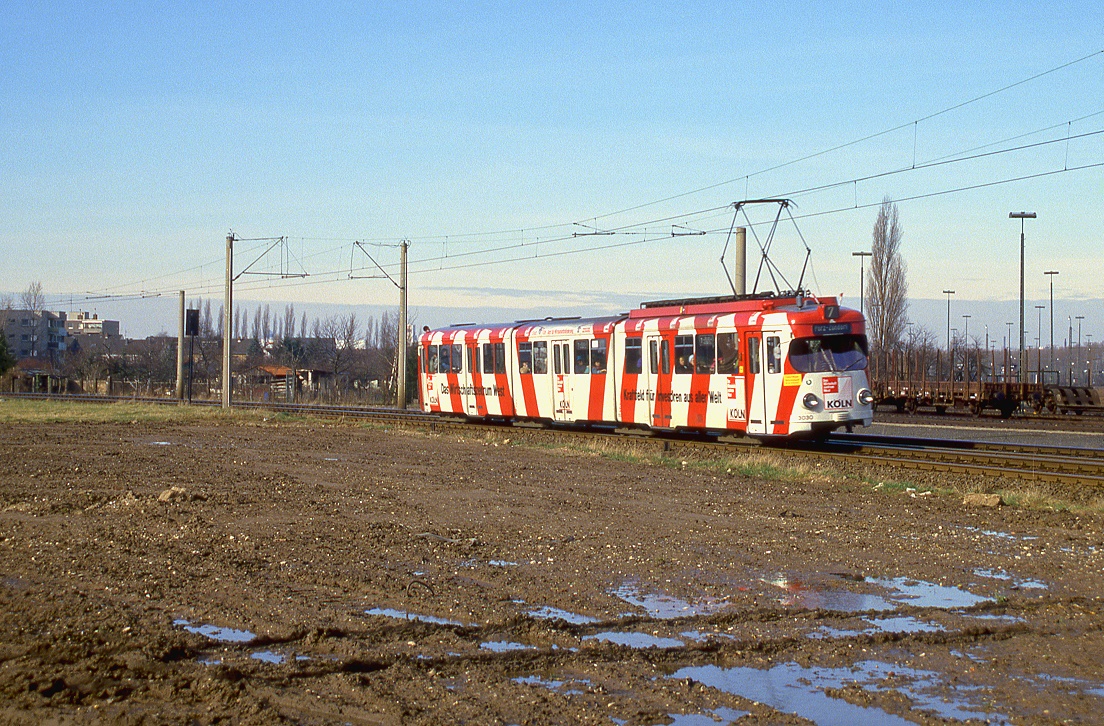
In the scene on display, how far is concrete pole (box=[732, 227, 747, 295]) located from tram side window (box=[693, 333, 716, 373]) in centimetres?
690

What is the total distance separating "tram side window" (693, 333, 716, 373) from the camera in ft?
81.7

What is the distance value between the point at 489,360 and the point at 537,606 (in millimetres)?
25473

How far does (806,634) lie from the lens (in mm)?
7605

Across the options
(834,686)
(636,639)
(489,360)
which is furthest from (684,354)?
(834,686)

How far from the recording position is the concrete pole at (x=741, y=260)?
3186cm

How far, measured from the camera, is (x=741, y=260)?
1255 inches

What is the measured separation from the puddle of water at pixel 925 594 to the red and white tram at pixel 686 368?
44.6ft

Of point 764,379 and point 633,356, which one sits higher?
point 633,356

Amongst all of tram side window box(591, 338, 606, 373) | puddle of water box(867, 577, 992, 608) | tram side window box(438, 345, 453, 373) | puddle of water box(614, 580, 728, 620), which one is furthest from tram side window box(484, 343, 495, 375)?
puddle of water box(614, 580, 728, 620)

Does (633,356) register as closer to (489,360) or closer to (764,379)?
(764,379)

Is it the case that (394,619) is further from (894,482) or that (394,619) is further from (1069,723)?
(894,482)

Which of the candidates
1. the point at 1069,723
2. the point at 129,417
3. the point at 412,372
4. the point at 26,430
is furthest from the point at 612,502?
the point at 412,372

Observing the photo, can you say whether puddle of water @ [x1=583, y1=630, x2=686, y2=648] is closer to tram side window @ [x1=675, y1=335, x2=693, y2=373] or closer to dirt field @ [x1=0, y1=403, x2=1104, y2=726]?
dirt field @ [x1=0, y1=403, x2=1104, y2=726]

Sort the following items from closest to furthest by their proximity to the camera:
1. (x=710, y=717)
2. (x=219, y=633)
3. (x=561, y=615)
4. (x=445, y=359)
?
(x=710, y=717)
(x=219, y=633)
(x=561, y=615)
(x=445, y=359)
